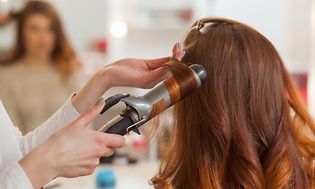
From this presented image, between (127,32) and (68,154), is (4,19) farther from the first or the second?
(68,154)

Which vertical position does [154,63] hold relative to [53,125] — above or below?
above

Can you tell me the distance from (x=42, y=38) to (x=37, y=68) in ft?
0.42

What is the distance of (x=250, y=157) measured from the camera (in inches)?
34.0

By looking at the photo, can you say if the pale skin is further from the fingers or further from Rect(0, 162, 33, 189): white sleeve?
the fingers

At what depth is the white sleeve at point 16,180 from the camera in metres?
0.58

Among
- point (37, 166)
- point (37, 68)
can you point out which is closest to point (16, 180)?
point (37, 166)

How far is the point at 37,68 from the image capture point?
2053 millimetres

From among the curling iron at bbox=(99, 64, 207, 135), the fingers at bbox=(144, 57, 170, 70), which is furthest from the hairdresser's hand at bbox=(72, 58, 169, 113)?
the curling iron at bbox=(99, 64, 207, 135)

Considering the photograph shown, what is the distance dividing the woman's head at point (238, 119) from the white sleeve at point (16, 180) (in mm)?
356

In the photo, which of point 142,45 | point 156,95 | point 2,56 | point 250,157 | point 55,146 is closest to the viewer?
point 55,146

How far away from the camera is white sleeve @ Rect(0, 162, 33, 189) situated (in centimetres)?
58

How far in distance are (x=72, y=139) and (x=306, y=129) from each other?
1.89ft

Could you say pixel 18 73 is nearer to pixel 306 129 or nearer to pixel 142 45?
pixel 142 45

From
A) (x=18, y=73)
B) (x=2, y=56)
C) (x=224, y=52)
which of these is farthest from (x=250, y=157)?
(x=2, y=56)
